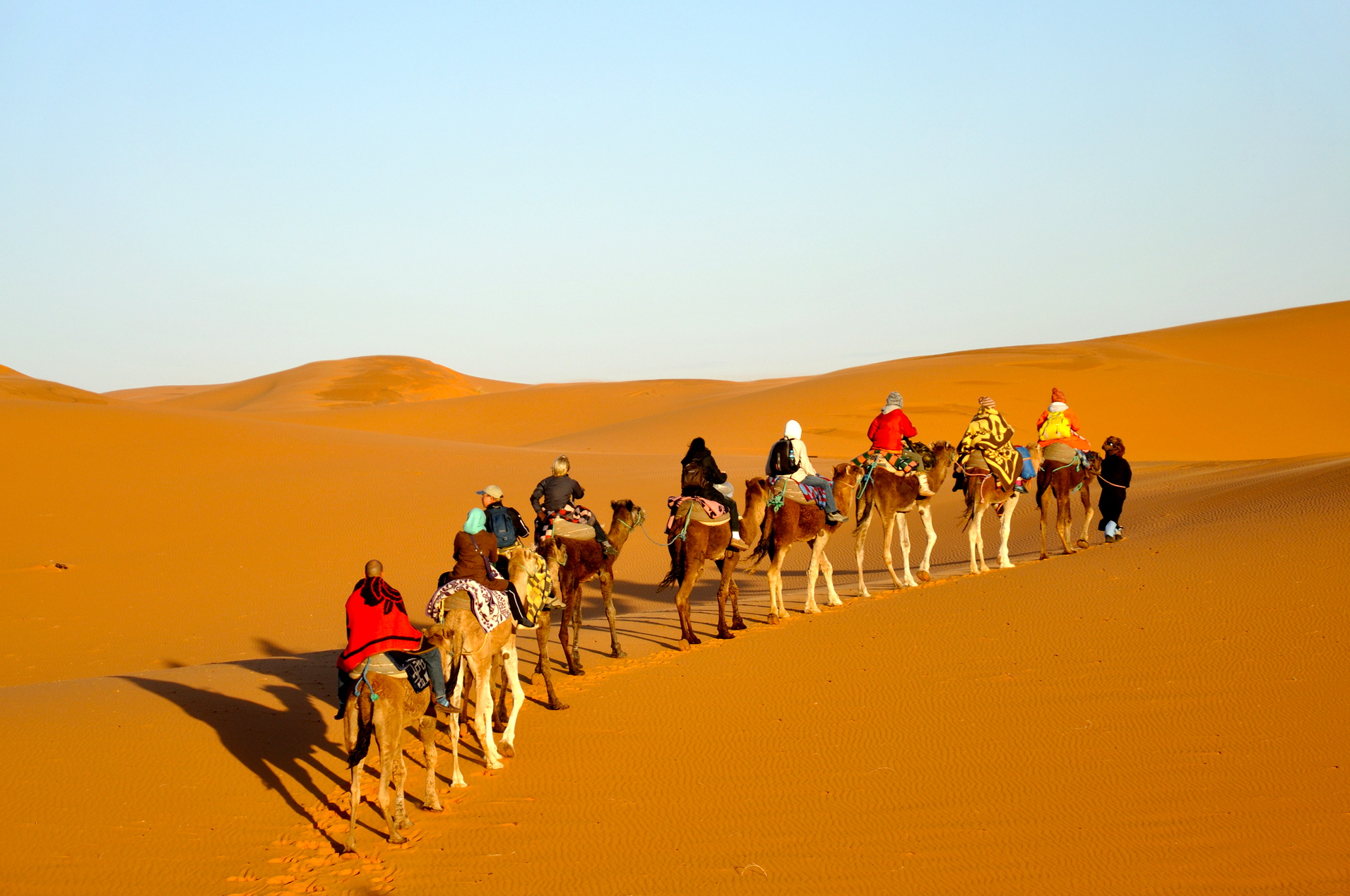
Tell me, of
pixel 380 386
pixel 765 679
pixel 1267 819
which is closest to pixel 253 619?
pixel 765 679

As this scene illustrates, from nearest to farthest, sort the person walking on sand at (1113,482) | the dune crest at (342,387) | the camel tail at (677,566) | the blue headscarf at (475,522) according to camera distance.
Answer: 1. the blue headscarf at (475,522)
2. the camel tail at (677,566)
3. the person walking on sand at (1113,482)
4. the dune crest at (342,387)

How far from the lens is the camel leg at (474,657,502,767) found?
9.11 m

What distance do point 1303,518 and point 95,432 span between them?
29.4 meters

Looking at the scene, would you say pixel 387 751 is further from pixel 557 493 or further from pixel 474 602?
pixel 557 493

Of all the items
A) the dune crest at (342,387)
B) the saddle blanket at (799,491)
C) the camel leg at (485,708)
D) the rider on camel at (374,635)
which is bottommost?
the camel leg at (485,708)

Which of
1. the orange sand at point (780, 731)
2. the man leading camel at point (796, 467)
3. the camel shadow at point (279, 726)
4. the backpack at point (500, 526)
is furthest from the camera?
the man leading camel at point (796, 467)

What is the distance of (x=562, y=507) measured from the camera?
11.8m

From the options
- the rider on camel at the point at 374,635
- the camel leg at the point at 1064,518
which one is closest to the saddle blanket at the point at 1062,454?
the camel leg at the point at 1064,518

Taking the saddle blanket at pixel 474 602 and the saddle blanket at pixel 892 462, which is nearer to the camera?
the saddle blanket at pixel 474 602

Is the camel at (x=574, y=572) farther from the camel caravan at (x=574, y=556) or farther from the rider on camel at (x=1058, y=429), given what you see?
the rider on camel at (x=1058, y=429)

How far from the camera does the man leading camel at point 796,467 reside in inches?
555

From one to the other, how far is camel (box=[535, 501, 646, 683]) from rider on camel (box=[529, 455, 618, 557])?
0.15 meters

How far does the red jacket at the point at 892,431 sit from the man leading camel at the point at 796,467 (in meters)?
Result: 1.41

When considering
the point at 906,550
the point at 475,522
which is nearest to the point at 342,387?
the point at 906,550
